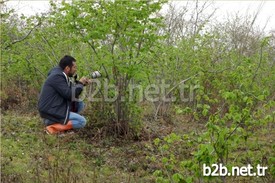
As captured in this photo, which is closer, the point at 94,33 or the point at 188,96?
the point at 94,33

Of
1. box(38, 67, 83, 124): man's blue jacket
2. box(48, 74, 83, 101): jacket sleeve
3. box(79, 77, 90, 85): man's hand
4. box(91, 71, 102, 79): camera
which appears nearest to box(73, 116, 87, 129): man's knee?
box(38, 67, 83, 124): man's blue jacket

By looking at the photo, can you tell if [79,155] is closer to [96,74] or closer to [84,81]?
[84,81]

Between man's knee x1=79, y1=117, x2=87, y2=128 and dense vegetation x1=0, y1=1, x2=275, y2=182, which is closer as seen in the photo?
dense vegetation x1=0, y1=1, x2=275, y2=182

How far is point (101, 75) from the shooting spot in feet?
20.9

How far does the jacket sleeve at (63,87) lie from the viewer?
6.13m

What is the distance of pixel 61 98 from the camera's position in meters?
6.27

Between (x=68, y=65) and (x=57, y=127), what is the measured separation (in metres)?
1.03

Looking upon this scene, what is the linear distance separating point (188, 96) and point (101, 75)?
3276 mm

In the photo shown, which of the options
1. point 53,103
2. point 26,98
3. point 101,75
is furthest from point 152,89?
point 26,98

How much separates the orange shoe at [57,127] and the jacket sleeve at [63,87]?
1.58 ft

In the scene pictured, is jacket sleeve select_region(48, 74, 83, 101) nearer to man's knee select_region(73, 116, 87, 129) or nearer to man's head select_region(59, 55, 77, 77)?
man's head select_region(59, 55, 77, 77)

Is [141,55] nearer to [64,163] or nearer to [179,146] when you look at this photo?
[179,146]

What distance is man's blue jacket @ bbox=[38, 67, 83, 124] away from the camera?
242 inches

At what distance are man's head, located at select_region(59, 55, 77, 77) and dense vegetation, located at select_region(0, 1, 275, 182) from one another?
30 cm
